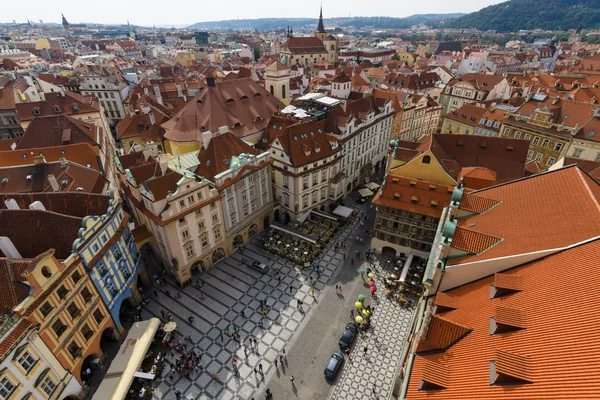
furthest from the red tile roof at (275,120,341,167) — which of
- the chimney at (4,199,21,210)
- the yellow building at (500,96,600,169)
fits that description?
the yellow building at (500,96,600,169)

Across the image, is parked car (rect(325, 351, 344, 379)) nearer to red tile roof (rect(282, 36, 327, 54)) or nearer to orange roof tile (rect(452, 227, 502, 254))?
orange roof tile (rect(452, 227, 502, 254))

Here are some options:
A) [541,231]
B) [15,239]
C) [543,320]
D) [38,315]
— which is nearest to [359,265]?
[541,231]

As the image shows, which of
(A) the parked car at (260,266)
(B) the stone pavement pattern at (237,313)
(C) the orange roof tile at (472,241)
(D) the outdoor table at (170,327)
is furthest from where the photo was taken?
(A) the parked car at (260,266)

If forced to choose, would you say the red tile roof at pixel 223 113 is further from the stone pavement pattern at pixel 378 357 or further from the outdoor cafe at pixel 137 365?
the stone pavement pattern at pixel 378 357

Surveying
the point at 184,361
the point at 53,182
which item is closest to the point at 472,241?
the point at 184,361

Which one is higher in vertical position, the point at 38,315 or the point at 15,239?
the point at 15,239

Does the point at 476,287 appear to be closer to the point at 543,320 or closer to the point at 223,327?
the point at 543,320

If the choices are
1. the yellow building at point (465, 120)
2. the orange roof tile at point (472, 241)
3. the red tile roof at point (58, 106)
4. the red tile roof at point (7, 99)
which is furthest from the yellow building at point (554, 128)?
the red tile roof at point (7, 99)
